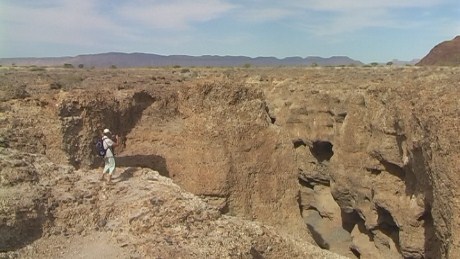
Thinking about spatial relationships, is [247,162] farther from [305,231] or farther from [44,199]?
[44,199]

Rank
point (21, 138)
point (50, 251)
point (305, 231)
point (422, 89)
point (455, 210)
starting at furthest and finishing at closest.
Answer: point (305, 231), point (422, 89), point (21, 138), point (455, 210), point (50, 251)

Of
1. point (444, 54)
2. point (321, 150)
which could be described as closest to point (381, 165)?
point (321, 150)

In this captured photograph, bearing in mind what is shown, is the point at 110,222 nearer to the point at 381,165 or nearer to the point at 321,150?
the point at 381,165

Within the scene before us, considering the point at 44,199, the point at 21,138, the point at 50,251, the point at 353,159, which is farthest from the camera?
the point at 353,159

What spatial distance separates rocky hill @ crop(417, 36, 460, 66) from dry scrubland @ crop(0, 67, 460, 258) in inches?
2734

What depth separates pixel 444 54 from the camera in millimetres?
92250

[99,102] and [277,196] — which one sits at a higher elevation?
[99,102]

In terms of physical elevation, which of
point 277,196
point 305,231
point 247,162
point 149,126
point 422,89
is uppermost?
point 422,89

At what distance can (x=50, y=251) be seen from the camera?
9.14 metres

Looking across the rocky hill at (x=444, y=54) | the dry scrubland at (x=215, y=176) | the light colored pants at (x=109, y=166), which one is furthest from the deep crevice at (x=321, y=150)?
the rocky hill at (x=444, y=54)

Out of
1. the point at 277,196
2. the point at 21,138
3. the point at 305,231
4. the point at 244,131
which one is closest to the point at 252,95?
the point at 244,131

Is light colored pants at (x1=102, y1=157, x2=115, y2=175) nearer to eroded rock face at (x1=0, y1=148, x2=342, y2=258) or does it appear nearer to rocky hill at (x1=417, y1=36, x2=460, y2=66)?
eroded rock face at (x1=0, y1=148, x2=342, y2=258)

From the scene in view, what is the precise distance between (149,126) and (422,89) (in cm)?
882

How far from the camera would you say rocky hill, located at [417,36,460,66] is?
3458 inches
